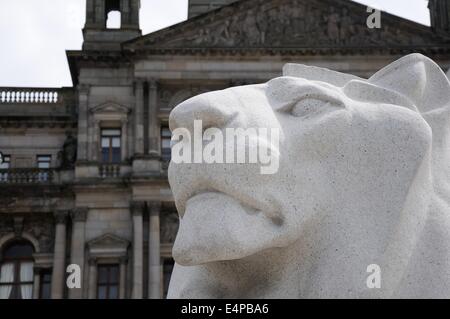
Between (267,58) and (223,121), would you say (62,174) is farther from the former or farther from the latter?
(223,121)

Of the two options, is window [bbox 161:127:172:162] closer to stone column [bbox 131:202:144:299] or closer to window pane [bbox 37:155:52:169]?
stone column [bbox 131:202:144:299]

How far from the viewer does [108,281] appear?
27562 mm

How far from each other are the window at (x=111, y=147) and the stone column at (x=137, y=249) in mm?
2148

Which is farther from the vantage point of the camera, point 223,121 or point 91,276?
point 91,276

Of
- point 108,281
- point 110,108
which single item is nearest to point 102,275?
point 108,281

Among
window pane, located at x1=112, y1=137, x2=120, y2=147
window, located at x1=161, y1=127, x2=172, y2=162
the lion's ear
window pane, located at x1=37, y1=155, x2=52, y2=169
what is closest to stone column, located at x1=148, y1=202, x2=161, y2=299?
window, located at x1=161, y1=127, x2=172, y2=162

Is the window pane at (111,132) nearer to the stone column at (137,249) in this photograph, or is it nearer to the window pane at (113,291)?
the stone column at (137,249)

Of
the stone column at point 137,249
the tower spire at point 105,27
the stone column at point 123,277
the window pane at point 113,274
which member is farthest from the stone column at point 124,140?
the window pane at point 113,274

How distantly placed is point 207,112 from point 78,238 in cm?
2576

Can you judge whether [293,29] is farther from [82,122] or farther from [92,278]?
[92,278]

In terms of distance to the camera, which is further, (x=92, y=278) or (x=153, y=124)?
(x=153, y=124)
